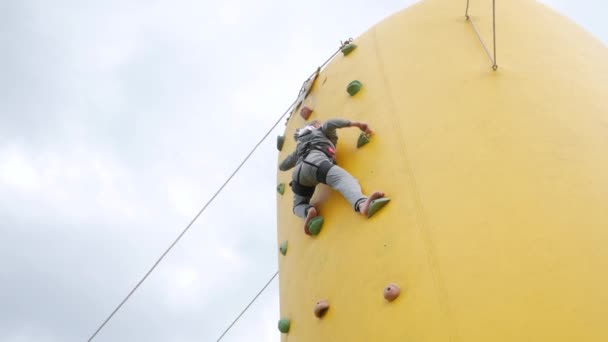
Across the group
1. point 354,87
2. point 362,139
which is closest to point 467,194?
point 362,139

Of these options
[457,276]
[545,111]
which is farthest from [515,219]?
[545,111]

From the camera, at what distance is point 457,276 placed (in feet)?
8.30

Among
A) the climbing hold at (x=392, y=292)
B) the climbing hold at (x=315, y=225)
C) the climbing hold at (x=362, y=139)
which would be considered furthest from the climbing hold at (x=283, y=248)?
the climbing hold at (x=392, y=292)

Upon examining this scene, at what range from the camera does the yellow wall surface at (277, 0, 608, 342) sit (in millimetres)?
2408

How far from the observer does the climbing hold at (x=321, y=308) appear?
309 cm

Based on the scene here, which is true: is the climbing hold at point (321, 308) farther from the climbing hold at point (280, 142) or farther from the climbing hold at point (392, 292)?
the climbing hold at point (280, 142)

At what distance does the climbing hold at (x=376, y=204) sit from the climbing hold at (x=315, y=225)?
51cm

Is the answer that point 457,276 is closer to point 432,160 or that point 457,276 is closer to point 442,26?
point 432,160

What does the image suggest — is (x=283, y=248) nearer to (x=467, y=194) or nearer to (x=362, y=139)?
(x=362, y=139)

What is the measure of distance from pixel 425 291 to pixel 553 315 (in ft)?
1.70

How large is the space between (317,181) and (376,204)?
29.1 inches

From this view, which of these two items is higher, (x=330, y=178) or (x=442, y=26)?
(x=442, y=26)

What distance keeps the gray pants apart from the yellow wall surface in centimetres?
9

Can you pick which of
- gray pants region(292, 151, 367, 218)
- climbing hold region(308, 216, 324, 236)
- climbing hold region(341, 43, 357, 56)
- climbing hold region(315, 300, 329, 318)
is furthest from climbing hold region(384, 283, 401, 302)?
climbing hold region(341, 43, 357, 56)
